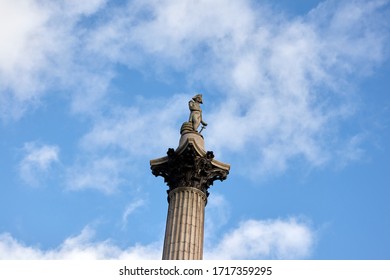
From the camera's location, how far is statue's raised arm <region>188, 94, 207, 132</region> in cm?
3091

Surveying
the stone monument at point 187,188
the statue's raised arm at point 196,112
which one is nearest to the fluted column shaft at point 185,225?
the stone monument at point 187,188

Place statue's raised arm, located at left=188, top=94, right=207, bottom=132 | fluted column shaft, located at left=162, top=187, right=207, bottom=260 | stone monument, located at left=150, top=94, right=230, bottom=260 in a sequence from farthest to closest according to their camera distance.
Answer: statue's raised arm, located at left=188, top=94, right=207, bottom=132 → stone monument, located at left=150, top=94, right=230, bottom=260 → fluted column shaft, located at left=162, top=187, right=207, bottom=260

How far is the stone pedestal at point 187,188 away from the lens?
26.3 metres

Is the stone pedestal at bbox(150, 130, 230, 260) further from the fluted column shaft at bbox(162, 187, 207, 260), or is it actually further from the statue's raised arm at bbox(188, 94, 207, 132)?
the statue's raised arm at bbox(188, 94, 207, 132)

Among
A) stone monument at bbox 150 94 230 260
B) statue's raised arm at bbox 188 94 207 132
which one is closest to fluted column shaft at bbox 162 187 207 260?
stone monument at bbox 150 94 230 260
